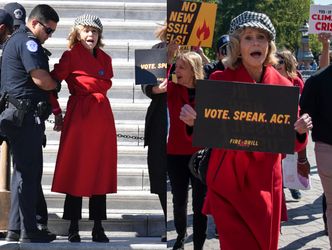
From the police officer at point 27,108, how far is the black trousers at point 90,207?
0.75 feet

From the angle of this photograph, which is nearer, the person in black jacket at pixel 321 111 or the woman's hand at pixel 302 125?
the woman's hand at pixel 302 125

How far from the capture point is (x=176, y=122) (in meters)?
4.04

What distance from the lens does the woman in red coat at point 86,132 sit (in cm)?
426

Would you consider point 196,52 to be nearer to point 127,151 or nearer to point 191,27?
point 191,27

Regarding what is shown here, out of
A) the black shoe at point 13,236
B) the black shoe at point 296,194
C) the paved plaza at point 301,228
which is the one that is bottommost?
the paved plaza at point 301,228

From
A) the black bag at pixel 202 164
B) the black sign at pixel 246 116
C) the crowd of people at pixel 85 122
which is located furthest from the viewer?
the crowd of people at pixel 85 122

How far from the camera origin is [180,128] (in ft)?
13.3

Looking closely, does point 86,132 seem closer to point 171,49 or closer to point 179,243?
point 171,49

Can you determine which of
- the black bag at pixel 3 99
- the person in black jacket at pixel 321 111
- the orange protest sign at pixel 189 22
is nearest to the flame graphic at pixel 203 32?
the orange protest sign at pixel 189 22

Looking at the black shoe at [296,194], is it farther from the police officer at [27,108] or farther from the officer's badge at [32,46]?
the officer's badge at [32,46]

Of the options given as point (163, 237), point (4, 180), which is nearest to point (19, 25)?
point (4, 180)

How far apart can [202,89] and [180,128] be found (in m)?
A: 1.12

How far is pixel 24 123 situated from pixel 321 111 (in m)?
2.20

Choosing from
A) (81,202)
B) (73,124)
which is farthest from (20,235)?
(73,124)
